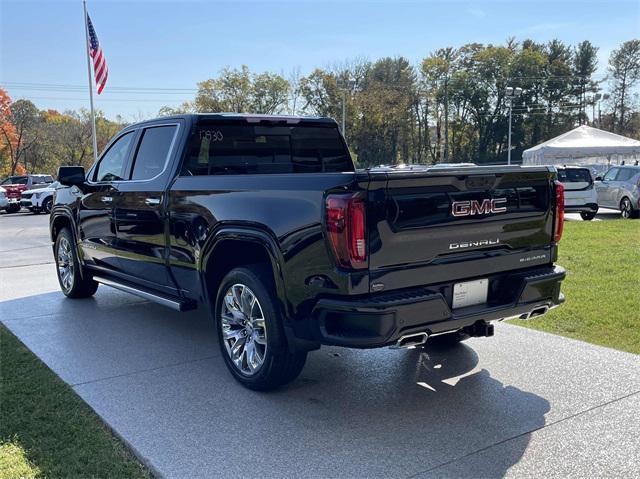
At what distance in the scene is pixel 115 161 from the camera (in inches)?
245

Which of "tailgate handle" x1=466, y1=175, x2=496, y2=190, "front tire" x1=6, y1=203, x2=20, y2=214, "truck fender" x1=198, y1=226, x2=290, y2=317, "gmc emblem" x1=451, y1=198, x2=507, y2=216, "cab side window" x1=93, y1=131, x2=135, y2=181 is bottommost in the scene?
"front tire" x1=6, y1=203, x2=20, y2=214

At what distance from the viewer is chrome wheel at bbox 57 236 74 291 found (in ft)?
23.8

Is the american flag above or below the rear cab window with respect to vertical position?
above

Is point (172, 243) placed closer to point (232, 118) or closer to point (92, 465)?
point (232, 118)

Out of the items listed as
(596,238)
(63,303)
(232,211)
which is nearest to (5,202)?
(63,303)

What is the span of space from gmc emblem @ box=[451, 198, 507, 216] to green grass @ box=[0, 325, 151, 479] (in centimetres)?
230

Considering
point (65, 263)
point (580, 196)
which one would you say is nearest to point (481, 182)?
point (65, 263)

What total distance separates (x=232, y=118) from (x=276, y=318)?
2.23m

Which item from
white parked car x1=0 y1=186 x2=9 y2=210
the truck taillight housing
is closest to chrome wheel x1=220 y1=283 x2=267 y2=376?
the truck taillight housing

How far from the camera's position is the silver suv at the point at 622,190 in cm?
1666

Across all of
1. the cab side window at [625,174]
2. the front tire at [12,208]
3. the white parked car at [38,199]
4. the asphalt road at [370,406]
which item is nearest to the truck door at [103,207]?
the asphalt road at [370,406]

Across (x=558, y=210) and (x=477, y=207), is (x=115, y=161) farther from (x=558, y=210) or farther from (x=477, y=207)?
(x=558, y=210)

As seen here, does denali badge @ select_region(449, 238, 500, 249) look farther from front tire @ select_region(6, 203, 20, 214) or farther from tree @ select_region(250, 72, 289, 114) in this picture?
tree @ select_region(250, 72, 289, 114)

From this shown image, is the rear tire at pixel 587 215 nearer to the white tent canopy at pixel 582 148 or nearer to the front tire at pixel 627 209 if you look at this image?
the front tire at pixel 627 209
